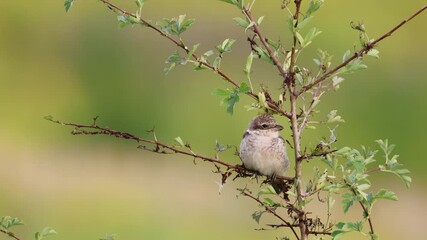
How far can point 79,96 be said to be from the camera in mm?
15883

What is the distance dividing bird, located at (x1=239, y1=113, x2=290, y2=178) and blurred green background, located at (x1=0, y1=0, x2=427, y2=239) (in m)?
4.70

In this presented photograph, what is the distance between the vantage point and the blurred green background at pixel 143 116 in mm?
13648

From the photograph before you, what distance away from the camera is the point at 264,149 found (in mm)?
7230

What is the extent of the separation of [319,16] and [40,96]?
5.34m

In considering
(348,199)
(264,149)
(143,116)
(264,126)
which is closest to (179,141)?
(348,199)

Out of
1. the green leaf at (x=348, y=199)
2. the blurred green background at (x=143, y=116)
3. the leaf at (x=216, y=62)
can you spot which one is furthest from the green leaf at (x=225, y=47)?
the blurred green background at (x=143, y=116)

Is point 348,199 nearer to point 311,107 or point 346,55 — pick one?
point 311,107

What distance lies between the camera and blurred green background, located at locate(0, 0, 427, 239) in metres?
13.6

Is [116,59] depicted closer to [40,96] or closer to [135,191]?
[40,96]

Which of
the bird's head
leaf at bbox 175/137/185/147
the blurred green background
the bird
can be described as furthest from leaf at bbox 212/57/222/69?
the blurred green background

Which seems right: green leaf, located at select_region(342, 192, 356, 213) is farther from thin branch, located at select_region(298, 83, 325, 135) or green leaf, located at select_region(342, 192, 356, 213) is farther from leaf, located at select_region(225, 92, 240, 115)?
leaf, located at select_region(225, 92, 240, 115)

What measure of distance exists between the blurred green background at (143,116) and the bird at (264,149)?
15.4 ft

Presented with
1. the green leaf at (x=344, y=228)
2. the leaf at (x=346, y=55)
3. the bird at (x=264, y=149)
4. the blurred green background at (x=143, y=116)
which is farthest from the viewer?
the blurred green background at (x=143, y=116)

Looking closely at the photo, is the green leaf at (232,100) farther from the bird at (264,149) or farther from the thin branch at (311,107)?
the bird at (264,149)
